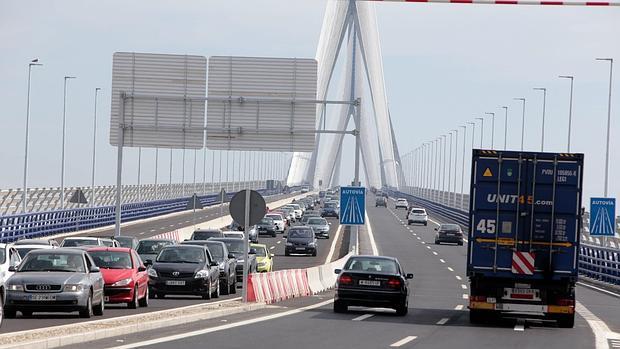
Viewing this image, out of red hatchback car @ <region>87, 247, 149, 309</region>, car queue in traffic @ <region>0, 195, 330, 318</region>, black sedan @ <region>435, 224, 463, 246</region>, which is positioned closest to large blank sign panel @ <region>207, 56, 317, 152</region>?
car queue in traffic @ <region>0, 195, 330, 318</region>

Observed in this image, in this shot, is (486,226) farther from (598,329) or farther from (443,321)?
(598,329)

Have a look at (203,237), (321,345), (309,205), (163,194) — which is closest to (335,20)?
(309,205)

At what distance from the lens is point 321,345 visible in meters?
20.4

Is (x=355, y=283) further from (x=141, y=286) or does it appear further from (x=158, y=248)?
(x=158, y=248)

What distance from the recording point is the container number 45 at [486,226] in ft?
92.5

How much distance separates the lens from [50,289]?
24.3 m

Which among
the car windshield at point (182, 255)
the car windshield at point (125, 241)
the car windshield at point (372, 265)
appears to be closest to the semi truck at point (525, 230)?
the car windshield at point (372, 265)

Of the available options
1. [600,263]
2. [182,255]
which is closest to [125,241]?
[182,255]

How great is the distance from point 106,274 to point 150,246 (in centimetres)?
1306

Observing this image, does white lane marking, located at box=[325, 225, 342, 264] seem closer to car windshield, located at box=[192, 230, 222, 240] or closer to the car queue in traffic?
car windshield, located at box=[192, 230, 222, 240]

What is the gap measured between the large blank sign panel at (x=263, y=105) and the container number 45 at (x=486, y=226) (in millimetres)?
21664

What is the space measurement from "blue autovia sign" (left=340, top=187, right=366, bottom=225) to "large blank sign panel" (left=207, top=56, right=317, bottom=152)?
3.18 m

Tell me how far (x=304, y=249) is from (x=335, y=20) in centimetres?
9098

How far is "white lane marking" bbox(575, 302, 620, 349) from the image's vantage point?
972 inches
